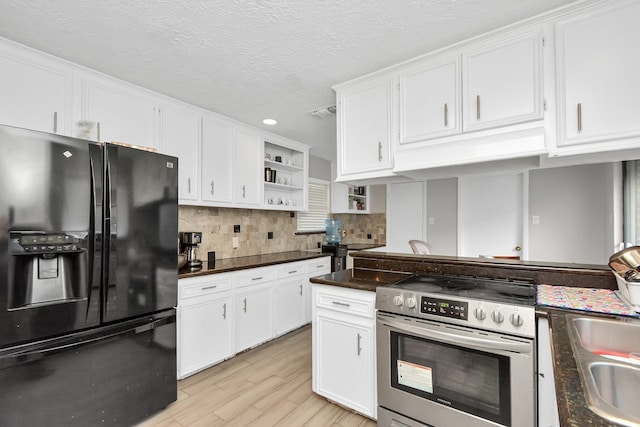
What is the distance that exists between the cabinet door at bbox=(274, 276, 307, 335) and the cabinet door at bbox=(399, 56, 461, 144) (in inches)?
85.4

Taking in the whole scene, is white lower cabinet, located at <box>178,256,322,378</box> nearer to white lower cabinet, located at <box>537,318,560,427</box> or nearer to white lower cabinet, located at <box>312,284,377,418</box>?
white lower cabinet, located at <box>312,284,377,418</box>

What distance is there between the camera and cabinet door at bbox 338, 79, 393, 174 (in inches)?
86.9

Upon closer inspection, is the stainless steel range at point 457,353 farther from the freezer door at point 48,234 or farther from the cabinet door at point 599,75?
the freezer door at point 48,234

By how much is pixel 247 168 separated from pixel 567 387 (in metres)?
3.16

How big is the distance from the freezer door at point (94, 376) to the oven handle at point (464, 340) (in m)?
1.59

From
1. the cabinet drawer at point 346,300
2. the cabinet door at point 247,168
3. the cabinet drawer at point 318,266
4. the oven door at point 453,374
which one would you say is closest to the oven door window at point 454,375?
the oven door at point 453,374

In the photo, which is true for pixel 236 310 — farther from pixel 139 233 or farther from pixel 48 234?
pixel 48 234

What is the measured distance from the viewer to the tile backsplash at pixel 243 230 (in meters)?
3.16

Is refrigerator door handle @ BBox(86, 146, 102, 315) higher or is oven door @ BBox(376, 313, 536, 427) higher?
refrigerator door handle @ BBox(86, 146, 102, 315)

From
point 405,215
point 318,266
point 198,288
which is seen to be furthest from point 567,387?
point 405,215

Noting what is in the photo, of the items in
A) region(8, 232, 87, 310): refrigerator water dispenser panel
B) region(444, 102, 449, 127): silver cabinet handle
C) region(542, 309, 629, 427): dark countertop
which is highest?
region(444, 102, 449, 127): silver cabinet handle

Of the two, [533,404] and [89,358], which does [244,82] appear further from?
[533,404]

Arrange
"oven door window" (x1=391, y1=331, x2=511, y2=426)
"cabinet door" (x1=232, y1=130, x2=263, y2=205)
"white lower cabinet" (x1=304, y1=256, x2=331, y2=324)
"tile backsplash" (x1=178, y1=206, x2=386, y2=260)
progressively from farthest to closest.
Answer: "white lower cabinet" (x1=304, y1=256, x2=331, y2=324) < "cabinet door" (x1=232, y1=130, x2=263, y2=205) < "tile backsplash" (x1=178, y1=206, x2=386, y2=260) < "oven door window" (x1=391, y1=331, x2=511, y2=426)

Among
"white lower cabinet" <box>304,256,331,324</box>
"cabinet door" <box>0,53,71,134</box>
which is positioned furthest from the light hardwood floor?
"cabinet door" <box>0,53,71,134</box>
